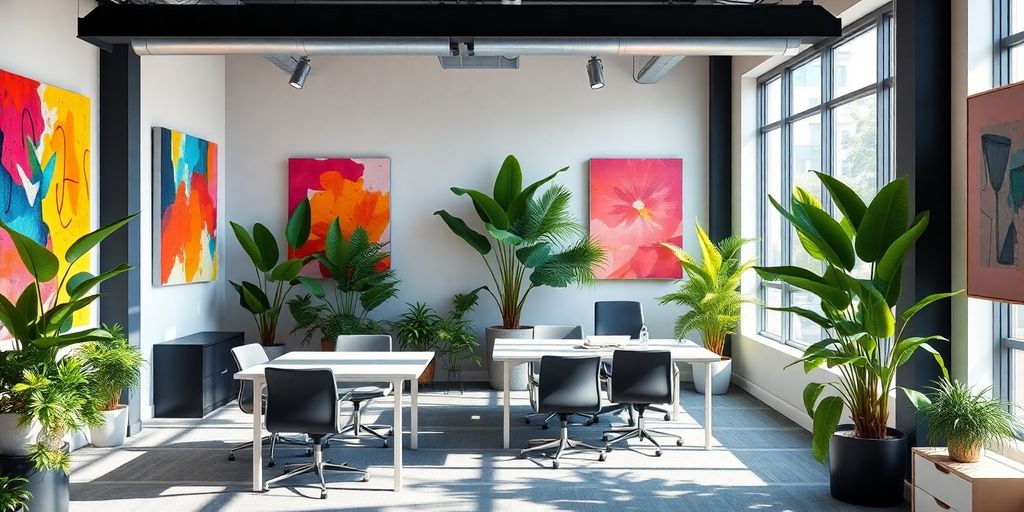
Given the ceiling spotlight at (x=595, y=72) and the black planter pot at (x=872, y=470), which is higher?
the ceiling spotlight at (x=595, y=72)

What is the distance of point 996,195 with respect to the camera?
450 cm

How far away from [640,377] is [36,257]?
3871 mm

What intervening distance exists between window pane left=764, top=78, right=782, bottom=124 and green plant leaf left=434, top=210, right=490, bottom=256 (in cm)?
318

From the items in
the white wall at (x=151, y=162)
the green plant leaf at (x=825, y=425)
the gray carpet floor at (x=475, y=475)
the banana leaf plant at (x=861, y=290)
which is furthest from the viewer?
the white wall at (x=151, y=162)

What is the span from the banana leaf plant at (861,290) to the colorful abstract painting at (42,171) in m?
4.82

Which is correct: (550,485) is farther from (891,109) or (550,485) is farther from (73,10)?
(73,10)

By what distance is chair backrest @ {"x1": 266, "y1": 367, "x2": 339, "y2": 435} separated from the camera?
5.12m

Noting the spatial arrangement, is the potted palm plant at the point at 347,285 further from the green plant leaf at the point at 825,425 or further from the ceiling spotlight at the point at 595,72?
the green plant leaf at the point at 825,425

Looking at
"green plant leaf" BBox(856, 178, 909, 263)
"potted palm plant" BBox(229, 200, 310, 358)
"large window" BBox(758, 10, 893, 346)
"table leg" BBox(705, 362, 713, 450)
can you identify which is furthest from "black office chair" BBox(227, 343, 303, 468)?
"large window" BBox(758, 10, 893, 346)

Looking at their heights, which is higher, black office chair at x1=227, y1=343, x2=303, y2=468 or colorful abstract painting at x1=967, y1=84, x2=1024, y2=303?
colorful abstract painting at x1=967, y1=84, x2=1024, y2=303

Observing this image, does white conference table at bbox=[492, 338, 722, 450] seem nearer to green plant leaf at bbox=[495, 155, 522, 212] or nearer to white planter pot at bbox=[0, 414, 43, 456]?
green plant leaf at bbox=[495, 155, 522, 212]

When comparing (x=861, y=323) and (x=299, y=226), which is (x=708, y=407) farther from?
(x=299, y=226)

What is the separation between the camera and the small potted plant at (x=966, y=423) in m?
4.36

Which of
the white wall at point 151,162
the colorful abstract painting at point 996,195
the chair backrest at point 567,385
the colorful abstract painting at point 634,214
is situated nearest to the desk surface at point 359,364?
the chair backrest at point 567,385
